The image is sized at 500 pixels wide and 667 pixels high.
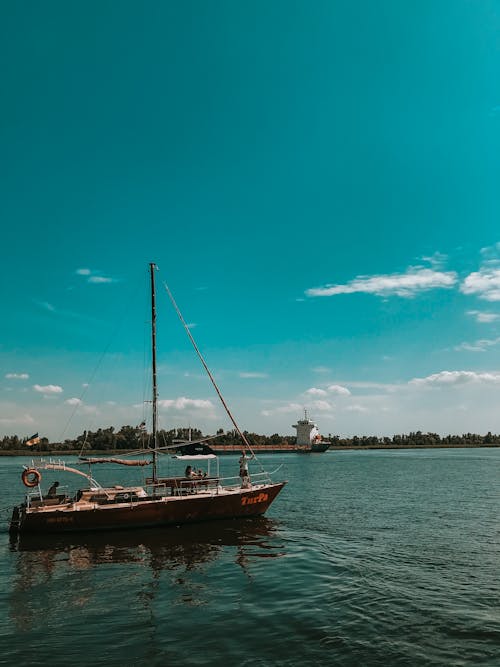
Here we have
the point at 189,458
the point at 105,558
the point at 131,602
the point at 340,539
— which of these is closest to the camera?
the point at 131,602

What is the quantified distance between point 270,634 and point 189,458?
2096 centimetres

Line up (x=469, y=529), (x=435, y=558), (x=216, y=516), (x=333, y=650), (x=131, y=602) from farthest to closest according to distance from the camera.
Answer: (x=216, y=516)
(x=469, y=529)
(x=435, y=558)
(x=131, y=602)
(x=333, y=650)

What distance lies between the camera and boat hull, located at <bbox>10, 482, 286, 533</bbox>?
29.0m

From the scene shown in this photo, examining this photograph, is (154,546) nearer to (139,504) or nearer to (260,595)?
(139,504)

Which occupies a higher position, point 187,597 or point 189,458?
point 189,458

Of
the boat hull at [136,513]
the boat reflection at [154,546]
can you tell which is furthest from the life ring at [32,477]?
the boat reflection at [154,546]

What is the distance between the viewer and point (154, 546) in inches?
1067

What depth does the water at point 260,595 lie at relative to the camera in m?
13.3

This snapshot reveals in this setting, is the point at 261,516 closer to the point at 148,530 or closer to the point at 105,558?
the point at 148,530

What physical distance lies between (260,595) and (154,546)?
10842 mm

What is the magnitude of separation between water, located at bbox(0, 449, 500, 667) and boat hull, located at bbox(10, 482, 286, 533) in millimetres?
740

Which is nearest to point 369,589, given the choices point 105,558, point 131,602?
point 131,602

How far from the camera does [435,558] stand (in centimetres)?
2298

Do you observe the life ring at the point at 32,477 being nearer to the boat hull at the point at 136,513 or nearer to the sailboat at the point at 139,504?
Result: the sailboat at the point at 139,504
